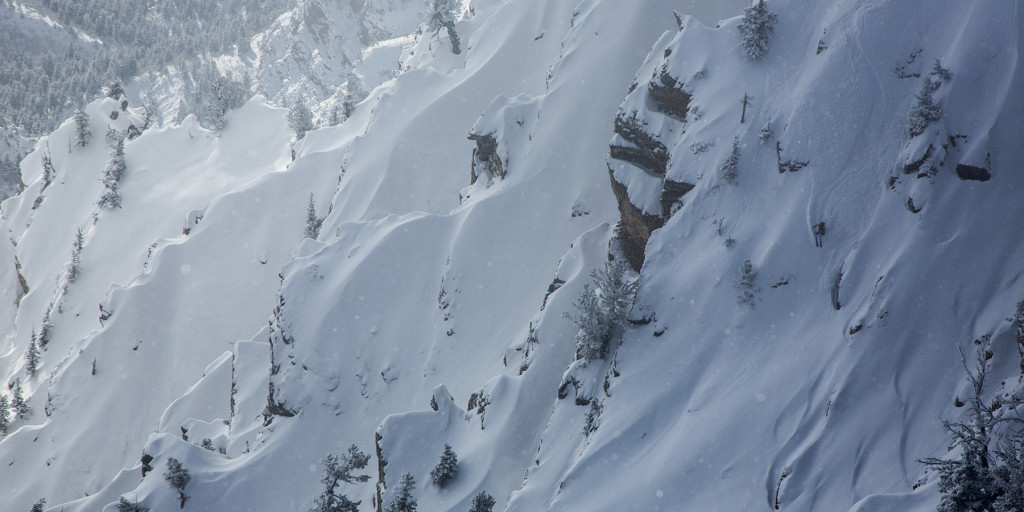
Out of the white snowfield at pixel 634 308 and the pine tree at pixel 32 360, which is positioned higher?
the white snowfield at pixel 634 308

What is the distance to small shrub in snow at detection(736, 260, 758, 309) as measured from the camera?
20.9 metres

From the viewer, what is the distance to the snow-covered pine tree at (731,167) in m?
23.2

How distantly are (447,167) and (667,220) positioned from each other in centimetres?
2581

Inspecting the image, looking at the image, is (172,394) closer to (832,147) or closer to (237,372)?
(237,372)

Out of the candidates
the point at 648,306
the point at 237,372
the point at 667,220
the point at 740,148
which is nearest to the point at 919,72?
the point at 740,148

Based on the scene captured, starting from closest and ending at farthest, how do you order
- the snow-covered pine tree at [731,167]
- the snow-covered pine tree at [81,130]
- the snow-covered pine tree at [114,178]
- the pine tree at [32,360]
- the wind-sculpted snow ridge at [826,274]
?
1. the wind-sculpted snow ridge at [826,274]
2. the snow-covered pine tree at [731,167]
3. the pine tree at [32,360]
4. the snow-covered pine tree at [114,178]
5. the snow-covered pine tree at [81,130]

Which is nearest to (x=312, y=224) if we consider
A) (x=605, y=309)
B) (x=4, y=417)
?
(x=605, y=309)

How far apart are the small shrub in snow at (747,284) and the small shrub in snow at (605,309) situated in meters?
4.08

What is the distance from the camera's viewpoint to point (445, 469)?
2439 cm

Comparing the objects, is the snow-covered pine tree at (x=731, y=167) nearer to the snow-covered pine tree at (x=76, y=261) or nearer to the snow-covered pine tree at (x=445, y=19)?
the snow-covered pine tree at (x=445, y=19)

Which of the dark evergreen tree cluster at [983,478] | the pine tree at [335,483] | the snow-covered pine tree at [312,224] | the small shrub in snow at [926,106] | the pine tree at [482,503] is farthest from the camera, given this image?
the snow-covered pine tree at [312,224]

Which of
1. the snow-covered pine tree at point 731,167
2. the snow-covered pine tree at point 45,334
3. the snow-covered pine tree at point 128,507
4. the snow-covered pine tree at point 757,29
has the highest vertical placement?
the snow-covered pine tree at point 757,29

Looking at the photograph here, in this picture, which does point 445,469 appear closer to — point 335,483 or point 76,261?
point 335,483

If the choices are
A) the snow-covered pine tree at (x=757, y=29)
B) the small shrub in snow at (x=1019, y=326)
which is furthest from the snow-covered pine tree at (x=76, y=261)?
the small shrub in snow at (x=1019, y=326)
